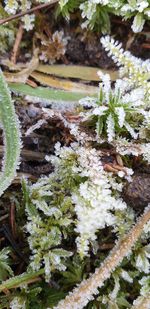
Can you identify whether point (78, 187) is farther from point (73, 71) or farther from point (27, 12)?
point (27, 12)

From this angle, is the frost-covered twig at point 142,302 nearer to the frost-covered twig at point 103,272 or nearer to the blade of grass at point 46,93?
the frost-covered twig at point 103,272

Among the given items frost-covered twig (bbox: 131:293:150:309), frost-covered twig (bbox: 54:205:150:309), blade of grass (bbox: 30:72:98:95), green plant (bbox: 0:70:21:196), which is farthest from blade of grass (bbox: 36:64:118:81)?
frost-covered twig (bbox: 131:293:150:309)

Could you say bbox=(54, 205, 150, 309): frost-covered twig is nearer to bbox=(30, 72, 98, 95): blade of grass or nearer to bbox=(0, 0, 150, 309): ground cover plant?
bbox=(0, 0, 150, 309): ground cover plant

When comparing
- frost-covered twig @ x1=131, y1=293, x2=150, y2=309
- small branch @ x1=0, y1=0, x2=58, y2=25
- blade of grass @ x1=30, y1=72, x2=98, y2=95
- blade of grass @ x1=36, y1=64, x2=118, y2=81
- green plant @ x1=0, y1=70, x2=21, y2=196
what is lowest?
frost-covered twig @ x1=131, y1=293, x2=150, y2=309

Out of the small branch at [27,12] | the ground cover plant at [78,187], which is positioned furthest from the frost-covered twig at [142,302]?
the small branch at [27,12]

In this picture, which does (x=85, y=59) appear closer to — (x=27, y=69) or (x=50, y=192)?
(x=27, y=69)

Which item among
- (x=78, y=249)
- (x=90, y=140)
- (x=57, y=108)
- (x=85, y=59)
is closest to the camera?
(x=78, y=249)

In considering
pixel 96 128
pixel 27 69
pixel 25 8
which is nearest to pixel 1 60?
pixel 27 69

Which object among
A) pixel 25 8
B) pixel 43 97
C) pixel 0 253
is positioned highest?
pixel 25 8
